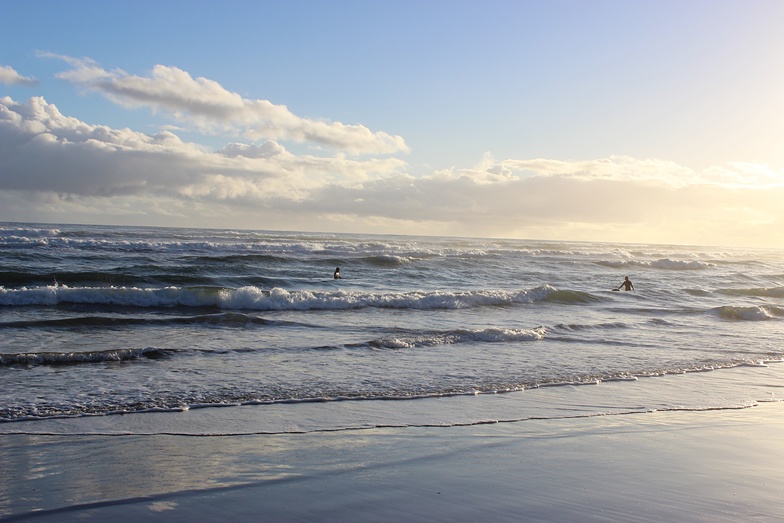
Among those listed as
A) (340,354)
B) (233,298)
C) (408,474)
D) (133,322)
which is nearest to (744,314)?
(340,354)

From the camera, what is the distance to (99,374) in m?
9.53

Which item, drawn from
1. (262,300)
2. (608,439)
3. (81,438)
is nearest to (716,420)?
(608,439)

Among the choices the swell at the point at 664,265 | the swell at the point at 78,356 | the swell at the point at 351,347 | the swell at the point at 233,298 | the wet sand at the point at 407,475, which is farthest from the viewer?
the swell at the point at 664,265

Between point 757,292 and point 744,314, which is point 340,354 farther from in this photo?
point 757,292

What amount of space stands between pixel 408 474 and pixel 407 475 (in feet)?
0.10

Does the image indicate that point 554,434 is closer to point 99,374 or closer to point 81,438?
point 81,438

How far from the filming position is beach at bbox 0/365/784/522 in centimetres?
453

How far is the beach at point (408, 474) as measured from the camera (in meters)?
4.53

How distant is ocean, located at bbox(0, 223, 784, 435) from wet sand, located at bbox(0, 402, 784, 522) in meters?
0.71

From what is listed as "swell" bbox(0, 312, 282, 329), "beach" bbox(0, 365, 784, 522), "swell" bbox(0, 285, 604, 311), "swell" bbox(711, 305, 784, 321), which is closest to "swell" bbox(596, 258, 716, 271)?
"swell" bbox(711, 305, 784, 321)

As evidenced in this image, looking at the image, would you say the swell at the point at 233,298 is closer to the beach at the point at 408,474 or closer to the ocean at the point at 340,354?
the ocean at the point at 340,354

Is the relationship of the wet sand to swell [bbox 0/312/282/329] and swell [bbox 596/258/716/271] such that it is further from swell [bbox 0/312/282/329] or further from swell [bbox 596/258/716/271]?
swell [bbox 596/258/716/271]

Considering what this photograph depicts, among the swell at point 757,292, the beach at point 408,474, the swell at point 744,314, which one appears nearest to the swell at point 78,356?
the beach at point 408,474

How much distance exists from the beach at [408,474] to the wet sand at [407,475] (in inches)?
0.6
